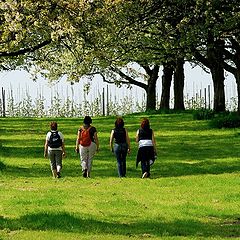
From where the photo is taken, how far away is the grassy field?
1538cm

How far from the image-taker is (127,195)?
20.7 m

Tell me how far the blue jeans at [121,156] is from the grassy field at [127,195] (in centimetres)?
41

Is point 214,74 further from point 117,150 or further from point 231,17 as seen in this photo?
point 117,150

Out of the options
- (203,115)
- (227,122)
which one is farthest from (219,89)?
(227,122)

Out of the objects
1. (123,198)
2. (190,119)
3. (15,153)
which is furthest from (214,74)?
(123,198)

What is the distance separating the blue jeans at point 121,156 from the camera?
1006 inches

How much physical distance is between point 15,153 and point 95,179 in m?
9.49

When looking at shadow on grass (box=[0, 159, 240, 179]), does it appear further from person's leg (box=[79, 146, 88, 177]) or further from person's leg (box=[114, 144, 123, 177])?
person's leg (box=[79, 146, 88, 177])

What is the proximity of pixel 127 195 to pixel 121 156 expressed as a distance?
4.99 metres

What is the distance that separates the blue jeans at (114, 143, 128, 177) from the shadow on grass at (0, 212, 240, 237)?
347 inches

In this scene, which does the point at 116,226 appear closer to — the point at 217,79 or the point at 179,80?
the point at 217,79

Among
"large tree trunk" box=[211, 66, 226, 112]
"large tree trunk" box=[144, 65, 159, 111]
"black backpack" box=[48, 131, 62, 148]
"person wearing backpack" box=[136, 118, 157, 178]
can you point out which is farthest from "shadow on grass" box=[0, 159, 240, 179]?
"large tree trunk" box=[144, 65, 159, 111]

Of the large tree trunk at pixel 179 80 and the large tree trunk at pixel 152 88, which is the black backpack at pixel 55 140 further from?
the large tree trunk at pixel 152 88

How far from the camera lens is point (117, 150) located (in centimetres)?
2573
